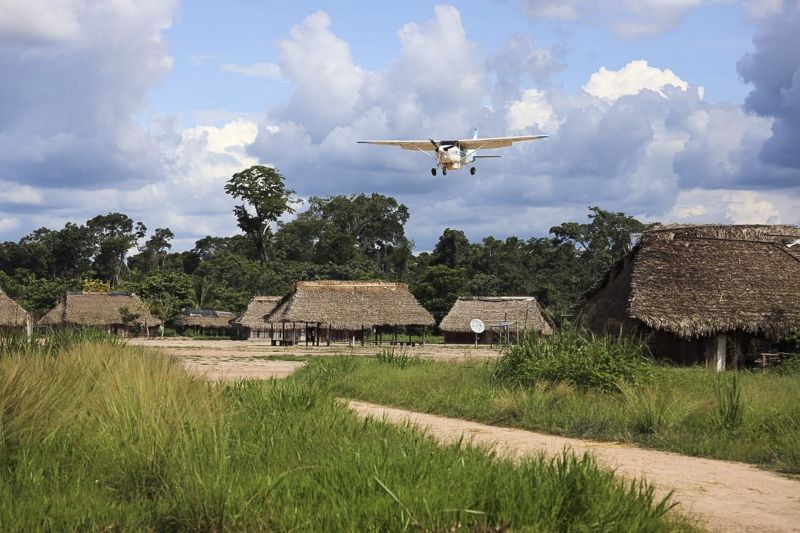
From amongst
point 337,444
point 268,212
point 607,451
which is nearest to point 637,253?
point 607,451

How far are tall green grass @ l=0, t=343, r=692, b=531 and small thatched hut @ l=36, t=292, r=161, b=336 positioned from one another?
178ft

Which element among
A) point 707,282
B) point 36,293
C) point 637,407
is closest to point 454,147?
point 707,282

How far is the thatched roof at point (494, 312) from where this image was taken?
54.9 meters

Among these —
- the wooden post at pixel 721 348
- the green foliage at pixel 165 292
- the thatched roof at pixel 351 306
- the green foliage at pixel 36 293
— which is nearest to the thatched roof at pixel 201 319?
the green foliage at pixel 165 292

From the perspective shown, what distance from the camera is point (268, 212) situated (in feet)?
281

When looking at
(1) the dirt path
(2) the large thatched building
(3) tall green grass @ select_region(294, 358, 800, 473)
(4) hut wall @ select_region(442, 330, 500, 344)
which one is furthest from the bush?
(4) hut wall @ select_region(442, 330, 500, 344)

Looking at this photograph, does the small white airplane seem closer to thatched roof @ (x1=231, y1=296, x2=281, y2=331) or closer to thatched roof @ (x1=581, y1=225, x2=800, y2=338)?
thatched roof @ (x1=581, y1=225, x2=800, y2=338)

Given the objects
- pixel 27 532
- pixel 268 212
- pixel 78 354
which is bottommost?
pixel 27 532

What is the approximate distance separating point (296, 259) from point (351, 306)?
35.6m

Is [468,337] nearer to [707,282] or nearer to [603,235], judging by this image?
[603,235]

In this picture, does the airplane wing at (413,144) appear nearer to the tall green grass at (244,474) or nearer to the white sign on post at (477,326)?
the white sign on post at (477,326)

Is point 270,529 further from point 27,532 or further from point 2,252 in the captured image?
point 2,252

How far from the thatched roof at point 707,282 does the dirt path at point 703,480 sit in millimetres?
14150

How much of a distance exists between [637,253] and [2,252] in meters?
66.2
